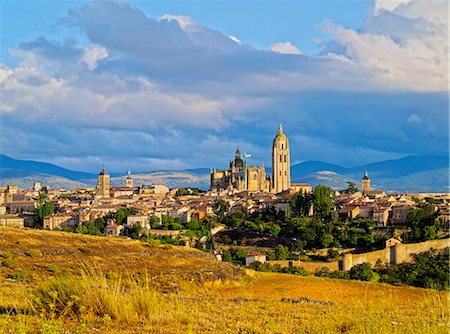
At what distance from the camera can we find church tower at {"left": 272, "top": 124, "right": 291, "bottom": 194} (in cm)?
10919

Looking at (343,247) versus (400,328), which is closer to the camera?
(400,328)

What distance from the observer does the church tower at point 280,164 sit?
358 feet

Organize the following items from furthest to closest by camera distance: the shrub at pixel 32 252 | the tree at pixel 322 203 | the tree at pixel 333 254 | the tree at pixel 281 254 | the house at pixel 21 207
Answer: the house at pixel 21 207
the tree at pixel 322 203
the tree at pixel 333 254
the tree at pixel 281 254
the shrub at pixel 32 252

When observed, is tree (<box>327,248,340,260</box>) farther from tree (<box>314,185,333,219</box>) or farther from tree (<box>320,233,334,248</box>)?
tree (<box>314,185,333,219</box>)

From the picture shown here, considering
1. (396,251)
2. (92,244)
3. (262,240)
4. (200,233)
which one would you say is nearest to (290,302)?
(92,244)

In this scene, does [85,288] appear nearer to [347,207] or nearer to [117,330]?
[117,330]

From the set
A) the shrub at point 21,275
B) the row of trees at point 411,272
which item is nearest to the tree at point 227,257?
the row of trees at point 411,272

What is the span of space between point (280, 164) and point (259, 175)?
3.83m

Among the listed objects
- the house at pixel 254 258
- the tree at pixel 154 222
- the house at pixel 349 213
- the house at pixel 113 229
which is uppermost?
the house at pixel 349 213

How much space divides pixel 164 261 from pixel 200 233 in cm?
3218

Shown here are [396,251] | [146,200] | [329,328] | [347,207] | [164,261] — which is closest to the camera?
[329,328]

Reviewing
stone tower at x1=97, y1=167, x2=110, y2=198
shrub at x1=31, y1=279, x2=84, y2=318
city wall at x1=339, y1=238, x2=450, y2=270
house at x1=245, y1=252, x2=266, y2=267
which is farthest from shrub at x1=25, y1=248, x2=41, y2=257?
stone tower at x1=97, y1=167, x2=110, y2=198

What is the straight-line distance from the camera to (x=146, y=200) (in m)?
88.8

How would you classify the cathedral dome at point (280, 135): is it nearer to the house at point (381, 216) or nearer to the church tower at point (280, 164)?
the church tower at point (280, 164)
